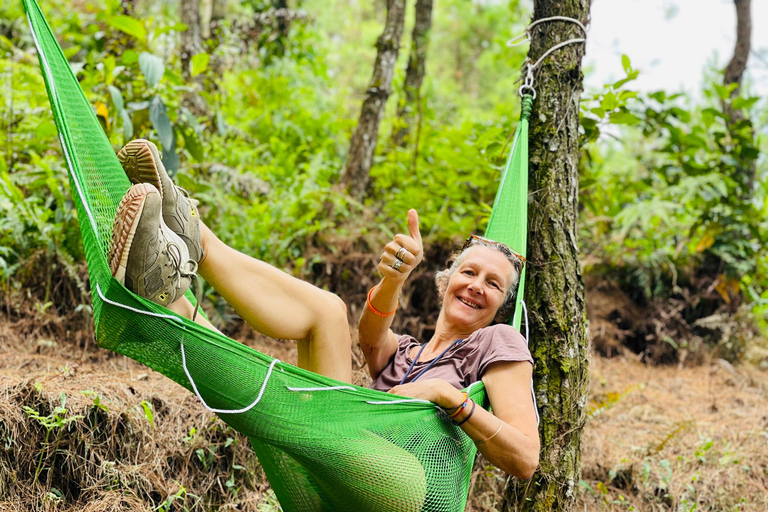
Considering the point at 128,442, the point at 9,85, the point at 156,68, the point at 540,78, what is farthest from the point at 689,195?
the point at 9,85

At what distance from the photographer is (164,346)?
1.29 m

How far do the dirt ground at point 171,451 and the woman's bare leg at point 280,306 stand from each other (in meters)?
0.77

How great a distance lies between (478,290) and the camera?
1.81m

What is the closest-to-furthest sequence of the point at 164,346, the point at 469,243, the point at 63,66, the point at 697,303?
the point at 164,346 < the point at 63,66 < the point at 469,243 < the point at 697,303

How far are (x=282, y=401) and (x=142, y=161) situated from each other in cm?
70

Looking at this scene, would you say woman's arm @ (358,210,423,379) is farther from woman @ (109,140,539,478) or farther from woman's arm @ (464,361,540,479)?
woman's arm @ (464,361,540,479)

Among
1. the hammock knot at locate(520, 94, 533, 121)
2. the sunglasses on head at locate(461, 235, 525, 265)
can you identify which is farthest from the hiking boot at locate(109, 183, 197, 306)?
the hammock knot at locate(520, 94, 533, 121)

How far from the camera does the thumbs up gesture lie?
163 cm

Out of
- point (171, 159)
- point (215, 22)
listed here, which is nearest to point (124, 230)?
point (171, 159)

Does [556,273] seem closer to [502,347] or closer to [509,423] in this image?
[502,347]

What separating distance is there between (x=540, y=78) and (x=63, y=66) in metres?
1.45

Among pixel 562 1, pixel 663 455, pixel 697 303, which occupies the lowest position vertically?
pixel 663 455

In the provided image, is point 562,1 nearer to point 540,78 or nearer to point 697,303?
point 540,78

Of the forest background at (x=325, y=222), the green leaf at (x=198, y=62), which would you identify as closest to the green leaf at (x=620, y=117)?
the forest background at (x=325, y=222)
